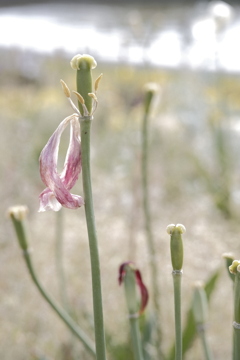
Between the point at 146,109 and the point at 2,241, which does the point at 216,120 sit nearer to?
the point at 2,241

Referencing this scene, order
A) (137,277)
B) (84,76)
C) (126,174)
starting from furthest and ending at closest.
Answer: (126,174) → (137,277) → (84,76)

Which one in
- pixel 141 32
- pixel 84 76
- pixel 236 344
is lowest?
pixel 236 344

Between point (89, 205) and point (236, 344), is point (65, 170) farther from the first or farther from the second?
point (236, 344)

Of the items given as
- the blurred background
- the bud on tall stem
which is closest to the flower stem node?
the bud on tall stem

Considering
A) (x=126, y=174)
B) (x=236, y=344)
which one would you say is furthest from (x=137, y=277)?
(x=126, y=174)

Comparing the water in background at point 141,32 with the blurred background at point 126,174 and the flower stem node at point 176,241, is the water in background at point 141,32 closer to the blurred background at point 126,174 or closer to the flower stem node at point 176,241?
the blurred background at point 126,174

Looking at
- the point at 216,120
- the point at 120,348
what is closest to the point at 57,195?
the point at 120,348
